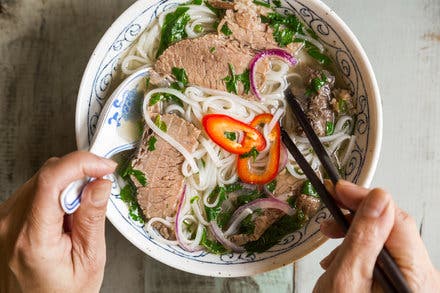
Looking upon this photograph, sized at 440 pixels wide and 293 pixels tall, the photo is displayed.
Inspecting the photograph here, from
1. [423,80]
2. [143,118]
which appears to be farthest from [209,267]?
[423,80]

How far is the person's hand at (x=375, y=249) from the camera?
1612 mm

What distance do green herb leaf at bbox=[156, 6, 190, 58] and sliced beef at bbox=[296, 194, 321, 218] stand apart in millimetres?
838

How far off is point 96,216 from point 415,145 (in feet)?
4.93

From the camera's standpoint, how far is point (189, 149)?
2254 mm

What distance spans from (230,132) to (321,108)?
0.38 meters

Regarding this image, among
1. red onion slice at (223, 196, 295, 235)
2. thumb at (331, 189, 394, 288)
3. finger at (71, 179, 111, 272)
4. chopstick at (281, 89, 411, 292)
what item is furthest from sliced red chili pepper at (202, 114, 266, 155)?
thumb at (331, 189, 394, 288)

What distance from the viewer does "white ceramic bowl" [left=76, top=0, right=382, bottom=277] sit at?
2.09 metres

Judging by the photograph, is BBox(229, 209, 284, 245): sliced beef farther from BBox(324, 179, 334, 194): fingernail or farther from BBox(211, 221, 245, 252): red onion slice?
BBox(324, 179, 334, 194): fingernail

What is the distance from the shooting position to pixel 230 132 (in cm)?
225

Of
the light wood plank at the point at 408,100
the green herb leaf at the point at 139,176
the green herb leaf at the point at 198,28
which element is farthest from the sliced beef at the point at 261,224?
the green herb leaf at the point at 198,28

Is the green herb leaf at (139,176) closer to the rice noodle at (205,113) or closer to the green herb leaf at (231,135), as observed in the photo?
the rice noodle at (205,113)

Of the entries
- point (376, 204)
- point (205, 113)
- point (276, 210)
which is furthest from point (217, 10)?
point (376, 204)

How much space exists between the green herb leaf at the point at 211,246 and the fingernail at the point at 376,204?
82 centimetres

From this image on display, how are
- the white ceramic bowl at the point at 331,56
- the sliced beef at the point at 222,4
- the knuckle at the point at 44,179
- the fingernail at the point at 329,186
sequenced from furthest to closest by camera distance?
the sliced beef at the point at 222,4 → the white ceramic bowl at the point at 331,56 → the fingernail at the point at 329,186 → the knuckle at the point at 44,179
